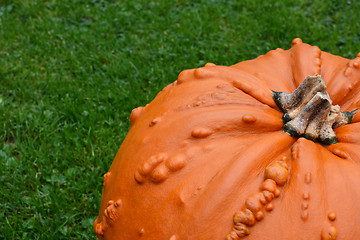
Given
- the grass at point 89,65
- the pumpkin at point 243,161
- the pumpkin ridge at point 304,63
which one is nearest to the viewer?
the pumpkin at point 243,161

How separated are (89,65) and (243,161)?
122 inches

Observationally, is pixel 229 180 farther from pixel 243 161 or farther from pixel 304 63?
pixel 304 63

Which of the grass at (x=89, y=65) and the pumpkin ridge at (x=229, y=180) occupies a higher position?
the pumpkin ridge at (x=229, y=180)

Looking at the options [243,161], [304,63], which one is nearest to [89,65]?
[304,63]

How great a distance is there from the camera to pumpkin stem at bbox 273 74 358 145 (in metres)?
1.93

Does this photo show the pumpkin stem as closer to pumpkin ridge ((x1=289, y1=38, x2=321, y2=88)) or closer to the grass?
pumpkin ridge ((x1=289, y1=38, x2=321, y2=88))

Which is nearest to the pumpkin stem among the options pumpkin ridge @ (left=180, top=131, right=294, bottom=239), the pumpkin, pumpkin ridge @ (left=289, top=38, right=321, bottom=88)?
the pumpkin

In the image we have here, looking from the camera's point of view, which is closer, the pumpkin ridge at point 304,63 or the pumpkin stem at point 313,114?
the pumpkin stem at point 313,114

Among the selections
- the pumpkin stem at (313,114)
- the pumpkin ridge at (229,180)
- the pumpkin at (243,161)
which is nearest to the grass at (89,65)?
the pumpkin at (243,161)

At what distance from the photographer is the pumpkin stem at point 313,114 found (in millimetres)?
1930

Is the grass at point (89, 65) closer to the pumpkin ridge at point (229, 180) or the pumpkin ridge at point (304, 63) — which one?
the pumpkin ridge at point (229, 180)

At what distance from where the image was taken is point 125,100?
4.17 m

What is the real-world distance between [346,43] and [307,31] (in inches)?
19.4

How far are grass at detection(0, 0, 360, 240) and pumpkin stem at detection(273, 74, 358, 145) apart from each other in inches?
69.9
